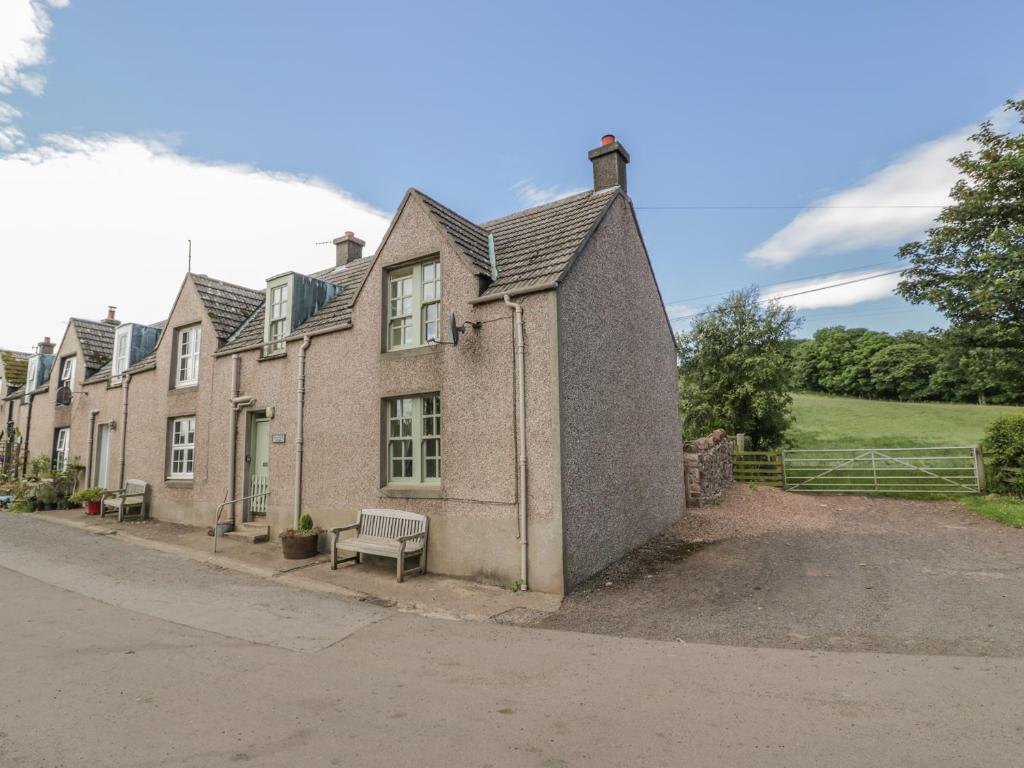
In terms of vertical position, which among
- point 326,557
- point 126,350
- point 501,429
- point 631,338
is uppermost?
point 126,350

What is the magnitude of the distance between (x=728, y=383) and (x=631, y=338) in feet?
51.3

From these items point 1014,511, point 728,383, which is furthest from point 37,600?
point 728,383

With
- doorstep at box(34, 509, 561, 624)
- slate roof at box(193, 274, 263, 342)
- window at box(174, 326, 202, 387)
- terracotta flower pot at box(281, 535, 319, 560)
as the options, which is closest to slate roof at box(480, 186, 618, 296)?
doorstep at box(34, 509, 561, 624)

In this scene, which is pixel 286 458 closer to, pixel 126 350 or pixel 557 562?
pixel 557 562

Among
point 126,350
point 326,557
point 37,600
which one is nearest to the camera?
point 37,600

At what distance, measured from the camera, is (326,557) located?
439 inches

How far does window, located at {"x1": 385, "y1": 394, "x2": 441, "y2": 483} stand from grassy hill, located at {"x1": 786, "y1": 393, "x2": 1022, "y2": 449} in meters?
22.3

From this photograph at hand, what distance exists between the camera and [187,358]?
16312 mm

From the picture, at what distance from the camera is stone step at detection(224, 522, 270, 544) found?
41.3ft

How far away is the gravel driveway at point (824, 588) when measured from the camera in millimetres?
6297

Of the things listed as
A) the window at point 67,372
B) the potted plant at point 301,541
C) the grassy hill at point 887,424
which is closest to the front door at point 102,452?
the window at point 67,372

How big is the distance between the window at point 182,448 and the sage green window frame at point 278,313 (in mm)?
4145

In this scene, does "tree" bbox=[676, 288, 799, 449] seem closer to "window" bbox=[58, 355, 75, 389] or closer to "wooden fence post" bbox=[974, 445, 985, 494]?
"wooden fence post" bbox=[974, 445, 985, 494]

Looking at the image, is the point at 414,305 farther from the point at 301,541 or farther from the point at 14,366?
the point at 14,366
